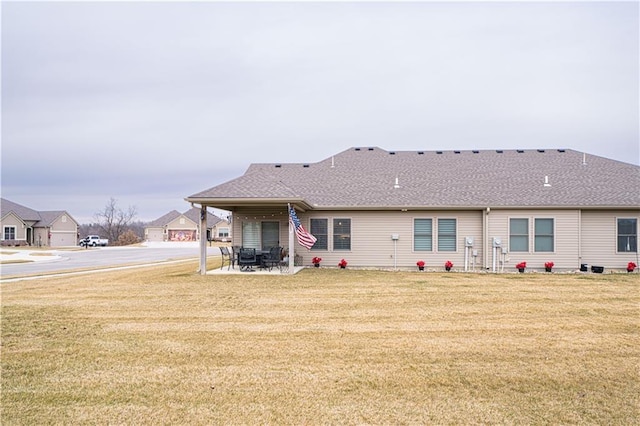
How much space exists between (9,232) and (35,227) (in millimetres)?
3414

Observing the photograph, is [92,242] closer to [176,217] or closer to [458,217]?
[176,217]

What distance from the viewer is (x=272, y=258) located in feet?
53.5

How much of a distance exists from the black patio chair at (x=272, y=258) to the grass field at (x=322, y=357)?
4757 mm

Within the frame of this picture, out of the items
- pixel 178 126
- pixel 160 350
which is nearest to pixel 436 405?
pixel 160 350

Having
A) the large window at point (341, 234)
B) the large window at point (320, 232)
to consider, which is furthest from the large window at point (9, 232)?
the large window at point (341, 234)

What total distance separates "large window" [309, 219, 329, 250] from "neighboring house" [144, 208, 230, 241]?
1785 inches

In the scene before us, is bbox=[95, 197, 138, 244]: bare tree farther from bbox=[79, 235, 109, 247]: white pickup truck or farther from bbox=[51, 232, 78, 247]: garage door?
bbox=[79, 235, 109, 247]: white pickup truck

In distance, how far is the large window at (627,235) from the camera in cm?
1612

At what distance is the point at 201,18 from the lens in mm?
14844

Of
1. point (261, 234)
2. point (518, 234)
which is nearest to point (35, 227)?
point (261, 234)

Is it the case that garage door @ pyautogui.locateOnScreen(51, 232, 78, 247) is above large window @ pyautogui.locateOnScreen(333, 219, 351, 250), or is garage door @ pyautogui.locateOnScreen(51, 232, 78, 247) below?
below

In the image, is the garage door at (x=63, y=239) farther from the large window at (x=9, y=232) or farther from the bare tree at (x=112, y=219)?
the bare tree at (x=112, y=219)

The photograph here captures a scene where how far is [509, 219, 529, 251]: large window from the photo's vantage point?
16.4 metres

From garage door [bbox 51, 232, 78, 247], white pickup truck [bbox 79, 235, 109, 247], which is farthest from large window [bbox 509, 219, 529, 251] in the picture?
garage door [bbox 51, 232, 78, 247]
